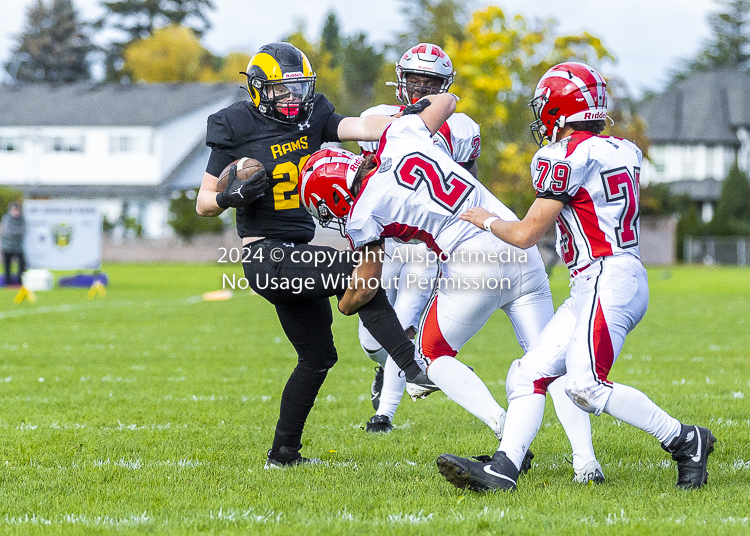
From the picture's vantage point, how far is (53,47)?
6169 centimetres

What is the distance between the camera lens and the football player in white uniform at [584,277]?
3744mm

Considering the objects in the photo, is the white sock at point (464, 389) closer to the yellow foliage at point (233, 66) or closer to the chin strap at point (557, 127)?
the chin strap at point (557, 127)

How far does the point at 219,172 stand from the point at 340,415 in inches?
89.2

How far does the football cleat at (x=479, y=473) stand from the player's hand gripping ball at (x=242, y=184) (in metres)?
1.43

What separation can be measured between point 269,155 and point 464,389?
4.73 ft

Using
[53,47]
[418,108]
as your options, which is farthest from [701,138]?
[418,108]

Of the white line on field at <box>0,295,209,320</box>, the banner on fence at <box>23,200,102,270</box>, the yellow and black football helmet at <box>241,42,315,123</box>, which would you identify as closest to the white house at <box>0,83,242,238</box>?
the banner on fence at <box>23,200,102,270</box>

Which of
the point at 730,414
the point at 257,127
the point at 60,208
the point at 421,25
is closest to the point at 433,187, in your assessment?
the point at 257,127

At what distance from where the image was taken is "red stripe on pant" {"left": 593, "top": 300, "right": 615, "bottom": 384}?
3.73 m

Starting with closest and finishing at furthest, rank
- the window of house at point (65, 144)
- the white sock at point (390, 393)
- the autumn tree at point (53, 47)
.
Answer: the white sock at point (390, 393), the window of house at point (65, 144), the autumn tree at point (53, 47)

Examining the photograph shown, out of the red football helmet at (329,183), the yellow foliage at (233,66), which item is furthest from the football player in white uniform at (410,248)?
the yellow foliage at (233,66)

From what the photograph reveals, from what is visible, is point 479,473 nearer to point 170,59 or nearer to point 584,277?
point 584,277

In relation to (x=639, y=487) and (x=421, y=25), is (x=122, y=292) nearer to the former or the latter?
(x=639, y=487)

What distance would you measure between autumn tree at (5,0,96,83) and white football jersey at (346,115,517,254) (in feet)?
203
